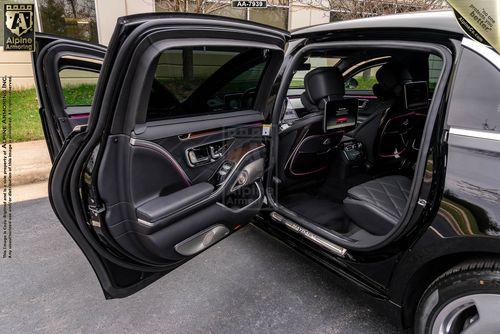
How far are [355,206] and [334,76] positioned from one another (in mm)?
1077

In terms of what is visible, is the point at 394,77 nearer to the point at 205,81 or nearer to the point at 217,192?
the point at 205,81

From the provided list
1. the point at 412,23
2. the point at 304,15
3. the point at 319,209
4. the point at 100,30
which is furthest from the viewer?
the point at 304,15

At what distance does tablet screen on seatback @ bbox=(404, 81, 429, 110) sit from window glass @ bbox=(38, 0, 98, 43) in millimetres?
6960

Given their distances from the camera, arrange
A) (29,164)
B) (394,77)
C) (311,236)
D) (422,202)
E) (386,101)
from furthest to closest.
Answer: (29,164) → (386,101) → (394,77) → (311,236) → (422,202)

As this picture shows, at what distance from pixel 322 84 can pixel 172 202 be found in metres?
1.54

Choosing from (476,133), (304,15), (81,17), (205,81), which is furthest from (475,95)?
(304,15)

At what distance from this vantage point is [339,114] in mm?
2770

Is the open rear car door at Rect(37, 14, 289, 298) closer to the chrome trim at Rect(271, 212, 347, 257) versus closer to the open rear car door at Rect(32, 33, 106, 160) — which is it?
the open rear car door at Rect(32, 33, 106, 160)

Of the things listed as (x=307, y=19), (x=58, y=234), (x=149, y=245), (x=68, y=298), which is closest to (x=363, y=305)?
(x=149, y=245)

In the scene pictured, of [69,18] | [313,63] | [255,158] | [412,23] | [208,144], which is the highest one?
[69,18]

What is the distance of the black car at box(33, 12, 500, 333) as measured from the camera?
4.72 feet

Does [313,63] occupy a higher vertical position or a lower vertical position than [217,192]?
higher

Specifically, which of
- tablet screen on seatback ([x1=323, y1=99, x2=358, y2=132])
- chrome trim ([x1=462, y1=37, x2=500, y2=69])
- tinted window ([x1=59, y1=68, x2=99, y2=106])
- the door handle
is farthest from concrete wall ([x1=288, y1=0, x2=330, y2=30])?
chrome trim ([x1=462, y1=37, x2=500, y2=69])

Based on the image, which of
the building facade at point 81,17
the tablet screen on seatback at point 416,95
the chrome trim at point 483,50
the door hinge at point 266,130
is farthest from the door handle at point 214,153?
the building facade at point 81,17
